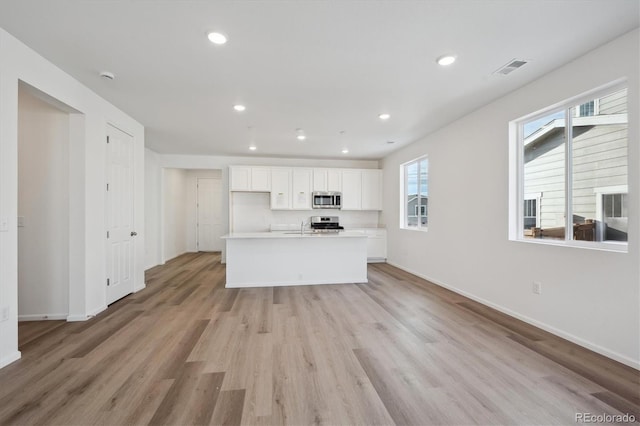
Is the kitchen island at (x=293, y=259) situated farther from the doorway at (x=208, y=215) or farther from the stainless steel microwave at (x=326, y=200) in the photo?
the doorway at (x=208, y=215)

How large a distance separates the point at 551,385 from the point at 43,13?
445cm

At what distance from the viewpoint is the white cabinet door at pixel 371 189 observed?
704cm

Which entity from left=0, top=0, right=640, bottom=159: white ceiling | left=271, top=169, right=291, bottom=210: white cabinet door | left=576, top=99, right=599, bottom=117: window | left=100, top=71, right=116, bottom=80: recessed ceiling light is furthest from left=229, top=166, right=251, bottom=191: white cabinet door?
left=576, top=99, right=599, bottom=117: window

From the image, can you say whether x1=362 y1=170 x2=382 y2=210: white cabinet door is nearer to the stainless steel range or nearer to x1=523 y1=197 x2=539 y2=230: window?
the stainless steel range

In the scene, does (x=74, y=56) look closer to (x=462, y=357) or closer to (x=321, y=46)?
(x=321, y=46)

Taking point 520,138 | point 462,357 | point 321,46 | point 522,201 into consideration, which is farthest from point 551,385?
point 321,46

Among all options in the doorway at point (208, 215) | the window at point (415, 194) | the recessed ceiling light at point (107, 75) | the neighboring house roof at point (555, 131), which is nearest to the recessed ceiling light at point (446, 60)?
the neighboring house roof at point (555, 131)

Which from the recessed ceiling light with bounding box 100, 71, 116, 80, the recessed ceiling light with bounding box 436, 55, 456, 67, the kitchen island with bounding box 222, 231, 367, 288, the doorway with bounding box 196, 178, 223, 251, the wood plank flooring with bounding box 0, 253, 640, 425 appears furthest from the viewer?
the doorway with bounding box 196, 178, 223, 251

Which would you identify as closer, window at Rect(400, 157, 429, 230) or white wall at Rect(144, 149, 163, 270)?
window at Rect(400, 157, 429, 230)

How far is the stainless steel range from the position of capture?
7.01 metres

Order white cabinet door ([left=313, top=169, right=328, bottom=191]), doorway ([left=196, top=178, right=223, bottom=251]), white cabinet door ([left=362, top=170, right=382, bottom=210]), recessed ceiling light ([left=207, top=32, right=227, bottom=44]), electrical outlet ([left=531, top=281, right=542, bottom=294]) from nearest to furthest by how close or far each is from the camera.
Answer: recessed ceiling light ([left=207, top=32, right=227, bottom=44]) → electrical outlet ([left=531, top=281, right=542, bottom=294]) → white cabinet door ([left=313, top=169, right=328, bottom=191]) → white cabinet door ([left=362, top=170, right=382, bottom=210]) → doorway ([left=196, top=178, right=223, bottom=251])

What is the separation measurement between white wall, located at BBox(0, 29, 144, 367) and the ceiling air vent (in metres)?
4.28

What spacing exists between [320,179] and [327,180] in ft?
0.58

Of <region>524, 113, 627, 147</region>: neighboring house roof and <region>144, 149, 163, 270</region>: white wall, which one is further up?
<region>524, 113, 627, 147</region>: neighboring house roof
